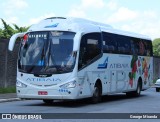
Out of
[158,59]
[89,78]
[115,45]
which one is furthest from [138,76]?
[158,59]

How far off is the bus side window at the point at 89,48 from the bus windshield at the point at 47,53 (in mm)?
591

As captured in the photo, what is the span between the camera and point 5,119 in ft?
43.8

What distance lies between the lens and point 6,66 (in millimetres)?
29172

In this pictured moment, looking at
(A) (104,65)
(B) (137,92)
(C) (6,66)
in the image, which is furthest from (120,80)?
(C) (6,66)

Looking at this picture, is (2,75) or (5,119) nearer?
(5,119)

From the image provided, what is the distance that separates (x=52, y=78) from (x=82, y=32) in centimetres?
235

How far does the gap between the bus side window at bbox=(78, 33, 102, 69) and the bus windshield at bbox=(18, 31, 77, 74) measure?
591 millimetres

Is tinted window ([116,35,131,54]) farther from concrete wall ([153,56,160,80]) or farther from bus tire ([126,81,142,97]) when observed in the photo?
concrete wall ([153,56,160,80])

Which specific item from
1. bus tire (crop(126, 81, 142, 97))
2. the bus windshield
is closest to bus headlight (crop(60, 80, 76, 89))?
the bus windshield

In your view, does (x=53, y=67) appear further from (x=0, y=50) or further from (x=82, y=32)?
(x=0, y=50)

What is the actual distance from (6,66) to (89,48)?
1029cm

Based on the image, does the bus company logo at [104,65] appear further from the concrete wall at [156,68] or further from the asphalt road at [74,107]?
the concrete wall at [156,68]

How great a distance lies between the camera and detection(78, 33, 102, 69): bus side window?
63.7 ft

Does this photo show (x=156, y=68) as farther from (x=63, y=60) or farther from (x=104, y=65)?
(x=63, y=60)
